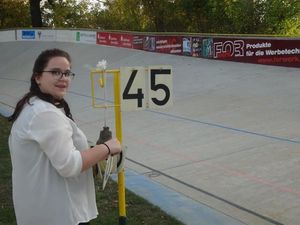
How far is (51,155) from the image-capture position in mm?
2428

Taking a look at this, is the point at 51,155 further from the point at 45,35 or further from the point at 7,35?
the point at 7,35

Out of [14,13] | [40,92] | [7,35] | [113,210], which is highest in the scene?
[14,13]

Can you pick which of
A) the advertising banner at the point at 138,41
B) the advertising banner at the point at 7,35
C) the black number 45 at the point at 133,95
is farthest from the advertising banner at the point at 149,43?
the black number 45 at the point at 133,95

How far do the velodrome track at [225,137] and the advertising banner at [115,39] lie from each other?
7411 mm

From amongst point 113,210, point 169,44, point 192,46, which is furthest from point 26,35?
point 113,210

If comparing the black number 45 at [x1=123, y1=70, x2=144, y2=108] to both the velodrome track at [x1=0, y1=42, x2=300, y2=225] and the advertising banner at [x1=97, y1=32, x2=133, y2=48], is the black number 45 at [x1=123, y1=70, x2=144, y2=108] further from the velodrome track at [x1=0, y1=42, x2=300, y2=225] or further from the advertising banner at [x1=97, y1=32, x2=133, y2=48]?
the advertising banner at [x1=97, y1=32, x2=133, y2=48]

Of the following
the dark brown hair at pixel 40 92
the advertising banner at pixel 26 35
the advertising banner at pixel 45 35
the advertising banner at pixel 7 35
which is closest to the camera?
the dark brown hair at pixel 40 92

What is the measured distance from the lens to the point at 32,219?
2.59 m

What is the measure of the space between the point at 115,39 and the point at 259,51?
34.2 ft

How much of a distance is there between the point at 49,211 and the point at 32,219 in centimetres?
11

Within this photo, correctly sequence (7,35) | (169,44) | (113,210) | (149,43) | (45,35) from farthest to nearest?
(7,35) < (45,35) < (149,43) < (169,44) < (113,210)

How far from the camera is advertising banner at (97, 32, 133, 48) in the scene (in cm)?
2486

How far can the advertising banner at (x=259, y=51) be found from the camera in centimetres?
1614

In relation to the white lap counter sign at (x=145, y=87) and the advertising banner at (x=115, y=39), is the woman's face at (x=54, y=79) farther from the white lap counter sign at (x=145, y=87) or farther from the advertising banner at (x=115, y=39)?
the advertising banner at (x=115, y=39)
